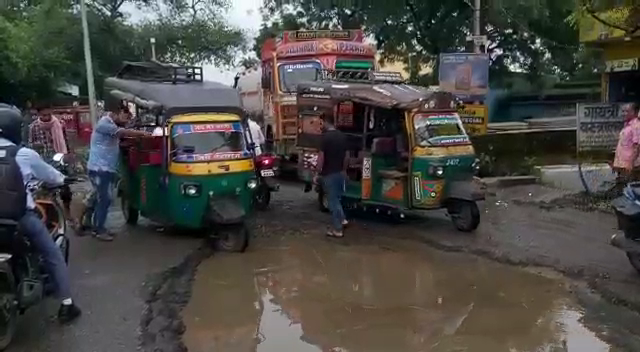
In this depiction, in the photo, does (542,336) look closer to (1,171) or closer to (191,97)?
(1,171)

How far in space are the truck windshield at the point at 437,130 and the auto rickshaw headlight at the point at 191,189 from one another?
3152 mm

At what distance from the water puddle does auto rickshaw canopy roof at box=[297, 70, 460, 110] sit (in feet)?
7.35

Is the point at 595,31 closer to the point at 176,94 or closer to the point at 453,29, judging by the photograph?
the point at 453,29

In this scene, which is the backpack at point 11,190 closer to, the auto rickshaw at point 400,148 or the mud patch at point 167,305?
the mud patch at point 167,305

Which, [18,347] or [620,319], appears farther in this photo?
[620,319]

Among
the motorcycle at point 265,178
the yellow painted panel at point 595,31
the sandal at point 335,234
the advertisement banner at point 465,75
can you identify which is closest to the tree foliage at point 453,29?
the yellow painted panel at point 595,31

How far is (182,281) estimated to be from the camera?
27.9ft

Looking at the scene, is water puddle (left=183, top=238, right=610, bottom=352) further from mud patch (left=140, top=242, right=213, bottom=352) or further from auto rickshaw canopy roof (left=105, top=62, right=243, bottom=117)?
auto rickshaw canopy roof (left=105, top=62, right=243, bottom=117)

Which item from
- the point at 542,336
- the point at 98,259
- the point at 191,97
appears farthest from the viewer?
the point at 191,97

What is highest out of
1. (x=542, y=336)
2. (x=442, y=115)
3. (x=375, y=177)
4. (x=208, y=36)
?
(x=208, y=36)

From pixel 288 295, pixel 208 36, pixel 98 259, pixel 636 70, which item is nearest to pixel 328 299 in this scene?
pixel 288 295

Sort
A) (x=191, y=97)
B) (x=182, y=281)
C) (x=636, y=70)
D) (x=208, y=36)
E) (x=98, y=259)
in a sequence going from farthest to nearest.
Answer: (x=208, y=36), (x=636, y=70), (x=191, y=97), (x=98, y=259), (x=182, y=281)

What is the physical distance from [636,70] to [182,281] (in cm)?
1479

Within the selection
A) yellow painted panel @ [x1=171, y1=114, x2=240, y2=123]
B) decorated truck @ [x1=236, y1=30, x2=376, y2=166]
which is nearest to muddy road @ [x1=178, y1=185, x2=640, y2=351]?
yellow painted panel @ [x1=171, y1=114, x2=240, y2=123]
